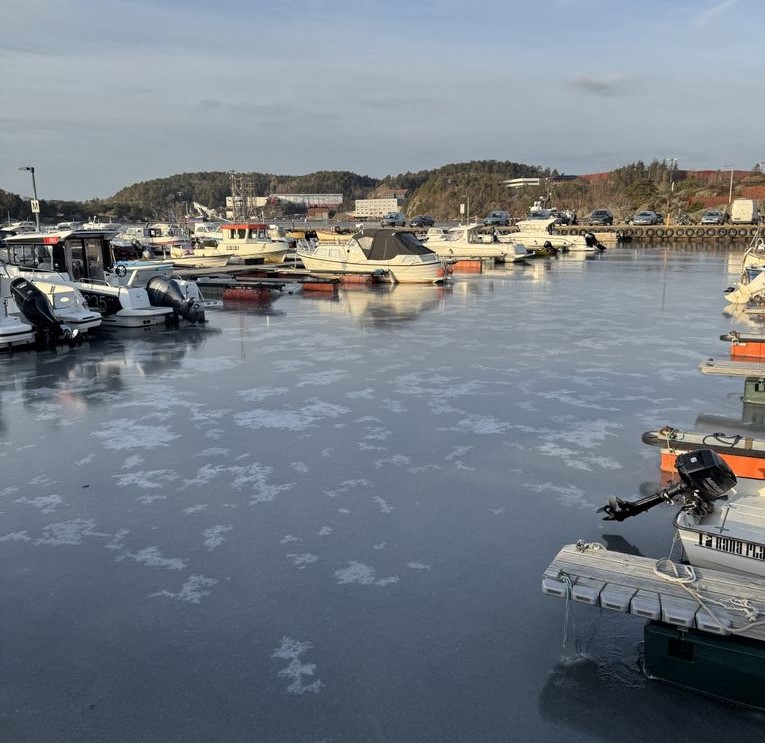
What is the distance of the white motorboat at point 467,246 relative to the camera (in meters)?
34.0

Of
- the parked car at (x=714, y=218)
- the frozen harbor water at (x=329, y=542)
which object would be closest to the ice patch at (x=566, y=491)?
the frozen harbor water at (x=329, y=542)

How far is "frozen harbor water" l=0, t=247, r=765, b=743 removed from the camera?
147 inches

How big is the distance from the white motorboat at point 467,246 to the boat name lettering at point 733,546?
30511 mm

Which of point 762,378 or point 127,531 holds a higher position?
point 762,378

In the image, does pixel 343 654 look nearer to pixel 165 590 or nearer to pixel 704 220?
pixel 165 590

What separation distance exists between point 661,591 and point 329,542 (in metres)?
2.63

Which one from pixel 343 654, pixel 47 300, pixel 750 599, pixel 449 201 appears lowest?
pixel 343 654

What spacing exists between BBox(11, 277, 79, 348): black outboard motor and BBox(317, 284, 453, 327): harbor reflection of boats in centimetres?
681

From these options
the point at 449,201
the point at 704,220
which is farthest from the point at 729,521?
the point at 449,201

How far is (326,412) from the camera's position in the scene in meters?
9.22

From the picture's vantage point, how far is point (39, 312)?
1393cm

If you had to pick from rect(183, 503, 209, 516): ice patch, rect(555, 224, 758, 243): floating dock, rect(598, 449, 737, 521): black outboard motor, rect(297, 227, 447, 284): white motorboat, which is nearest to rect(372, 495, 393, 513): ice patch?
rect(183, 503, 209, 516): ice patch

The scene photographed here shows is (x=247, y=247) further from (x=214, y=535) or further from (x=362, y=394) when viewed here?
(x=214, y=535)

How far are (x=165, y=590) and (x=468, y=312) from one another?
14.4 m
